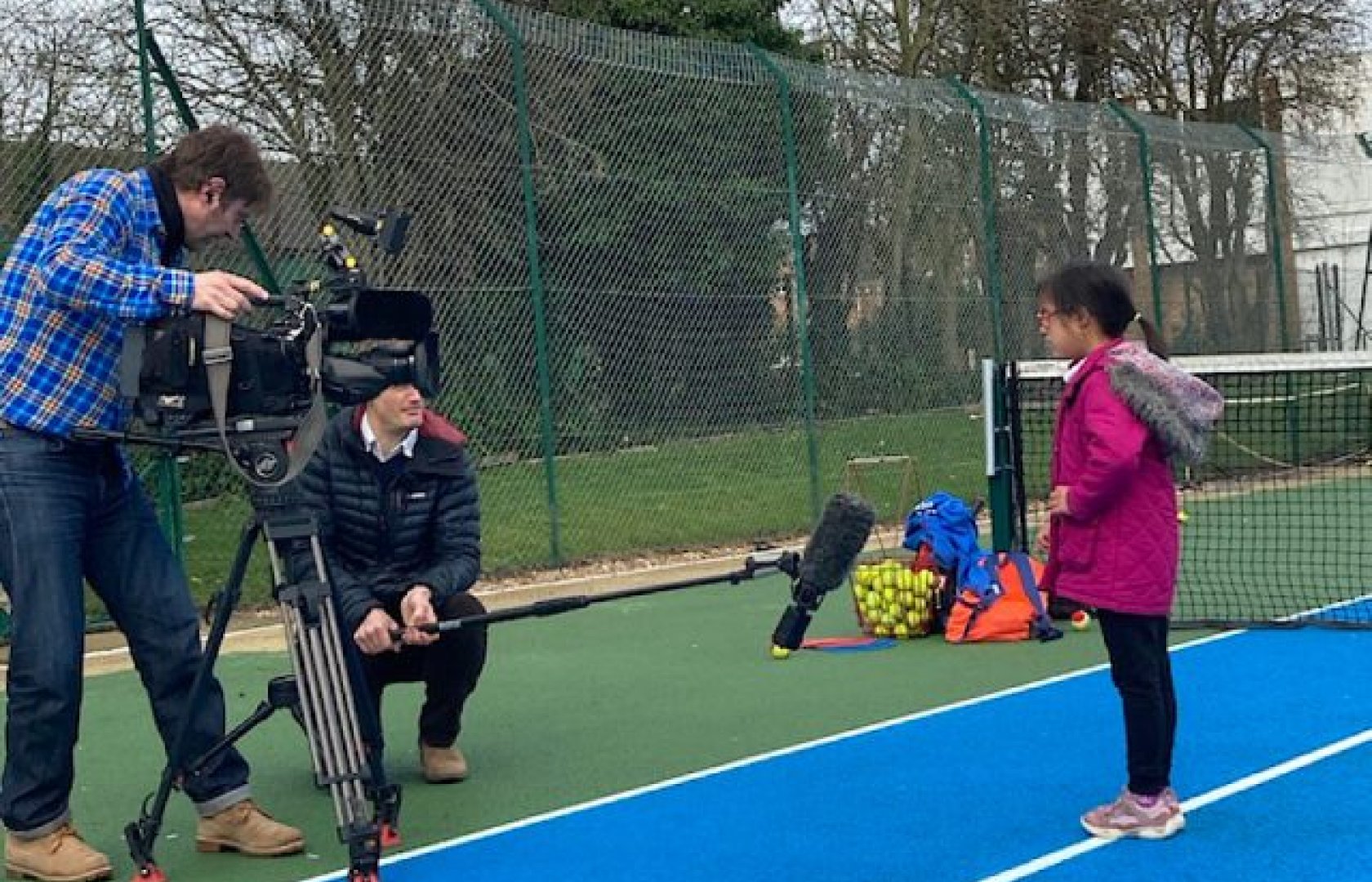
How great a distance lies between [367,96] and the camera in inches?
392

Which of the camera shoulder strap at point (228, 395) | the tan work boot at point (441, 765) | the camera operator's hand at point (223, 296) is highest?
the camera operator's hand at point (223, 296)

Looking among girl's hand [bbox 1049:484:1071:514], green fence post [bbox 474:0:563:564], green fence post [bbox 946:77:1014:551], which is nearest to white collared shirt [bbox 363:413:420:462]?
girl's hand [bbox 1049:484:1071:514]

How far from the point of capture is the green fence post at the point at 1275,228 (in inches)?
720

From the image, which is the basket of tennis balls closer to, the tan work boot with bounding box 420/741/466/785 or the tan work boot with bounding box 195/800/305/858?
the tan work boot with bounding box 420/741/466/785

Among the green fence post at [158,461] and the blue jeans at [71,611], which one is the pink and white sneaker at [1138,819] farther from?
the green fence post at [158,461]

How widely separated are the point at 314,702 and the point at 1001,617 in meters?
4.55

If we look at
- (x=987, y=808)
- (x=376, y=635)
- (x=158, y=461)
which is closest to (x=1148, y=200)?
(x=158, y=461)

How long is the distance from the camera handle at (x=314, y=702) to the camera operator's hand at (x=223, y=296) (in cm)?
51

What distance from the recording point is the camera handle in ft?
13.7

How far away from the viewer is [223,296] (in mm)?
4152

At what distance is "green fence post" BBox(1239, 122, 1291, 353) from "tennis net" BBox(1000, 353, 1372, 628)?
941 mm

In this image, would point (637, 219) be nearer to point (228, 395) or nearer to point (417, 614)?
point (417, 614)

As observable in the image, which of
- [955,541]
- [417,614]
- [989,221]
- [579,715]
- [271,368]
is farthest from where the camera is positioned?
[989,221]

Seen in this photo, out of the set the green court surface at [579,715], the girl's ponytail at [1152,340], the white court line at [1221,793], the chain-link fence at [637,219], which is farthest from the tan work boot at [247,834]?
the chain-link fence at [637,219]
